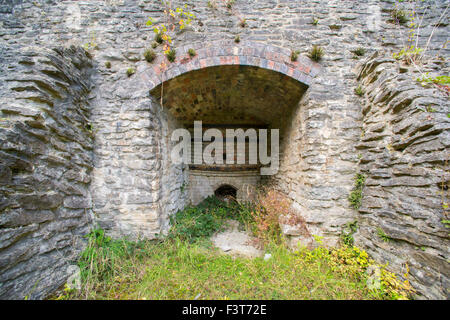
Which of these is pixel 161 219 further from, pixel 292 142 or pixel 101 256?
pixel 292 142

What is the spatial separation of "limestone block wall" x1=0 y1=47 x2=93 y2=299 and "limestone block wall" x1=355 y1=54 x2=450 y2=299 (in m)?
4.26

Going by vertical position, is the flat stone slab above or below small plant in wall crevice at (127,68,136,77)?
below

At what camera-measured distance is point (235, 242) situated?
3.21m

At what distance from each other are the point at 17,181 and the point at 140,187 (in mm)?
1309

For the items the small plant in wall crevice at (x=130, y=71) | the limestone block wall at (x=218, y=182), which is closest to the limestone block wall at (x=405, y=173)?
the limestone block wall at (x=218, y=182)

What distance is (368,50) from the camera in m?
2.75

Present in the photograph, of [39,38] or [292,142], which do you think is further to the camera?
[292,142]

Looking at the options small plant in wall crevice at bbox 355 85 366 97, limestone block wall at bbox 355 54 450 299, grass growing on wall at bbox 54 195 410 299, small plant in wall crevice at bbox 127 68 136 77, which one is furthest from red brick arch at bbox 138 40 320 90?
grass growing on wall at bbox 54 195 410 299

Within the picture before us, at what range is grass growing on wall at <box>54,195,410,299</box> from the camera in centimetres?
192

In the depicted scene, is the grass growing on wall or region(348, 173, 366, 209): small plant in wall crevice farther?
region(348, 173, 366, 209): small plant in wall crevice

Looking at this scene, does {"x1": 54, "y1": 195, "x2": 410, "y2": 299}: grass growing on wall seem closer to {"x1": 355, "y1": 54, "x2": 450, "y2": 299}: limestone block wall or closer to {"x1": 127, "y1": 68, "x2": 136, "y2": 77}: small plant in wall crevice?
{"x1": 355, "y1": 54, "x2": 450, "y2": 299}: limestone block wall

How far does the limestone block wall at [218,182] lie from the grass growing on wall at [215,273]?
234 cm
